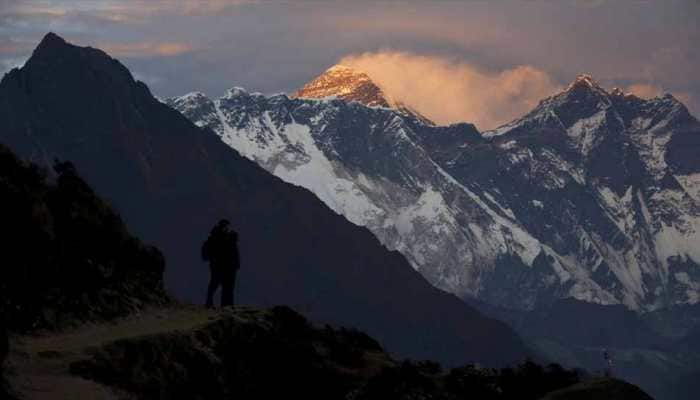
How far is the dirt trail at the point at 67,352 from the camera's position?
3077 cm

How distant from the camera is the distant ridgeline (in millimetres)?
37688

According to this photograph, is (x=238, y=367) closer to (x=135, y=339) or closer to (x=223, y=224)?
(x=135, y=339)

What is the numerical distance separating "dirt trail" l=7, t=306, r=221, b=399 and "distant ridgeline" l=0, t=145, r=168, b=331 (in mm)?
698

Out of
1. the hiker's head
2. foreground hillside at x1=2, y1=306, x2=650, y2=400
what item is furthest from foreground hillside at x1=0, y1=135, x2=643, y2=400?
the hiker's head

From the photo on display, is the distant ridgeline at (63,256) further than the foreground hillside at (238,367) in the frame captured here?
Yes

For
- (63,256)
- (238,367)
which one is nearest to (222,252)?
(63,256)

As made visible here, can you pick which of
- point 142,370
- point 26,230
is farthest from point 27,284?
point 142,370

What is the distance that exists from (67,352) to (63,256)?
7552 mm

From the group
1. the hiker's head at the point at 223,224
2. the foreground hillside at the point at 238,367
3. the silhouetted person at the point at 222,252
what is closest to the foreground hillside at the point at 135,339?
the foreground hillside at the point at 238,367

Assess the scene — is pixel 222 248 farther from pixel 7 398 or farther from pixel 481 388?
pixel 7 398

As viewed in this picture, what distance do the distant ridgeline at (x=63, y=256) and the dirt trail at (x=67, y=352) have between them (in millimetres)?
698

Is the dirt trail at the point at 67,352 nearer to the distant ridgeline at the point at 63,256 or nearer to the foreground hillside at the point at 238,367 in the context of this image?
the foreground hillside at the point at 238,367

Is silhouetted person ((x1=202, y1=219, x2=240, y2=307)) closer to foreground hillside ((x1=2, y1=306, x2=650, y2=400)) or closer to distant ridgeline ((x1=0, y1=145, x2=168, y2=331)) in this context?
foreground hillside ((x1=2, y1=306, x2=650, y2=400))

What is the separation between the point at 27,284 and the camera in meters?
38.1
